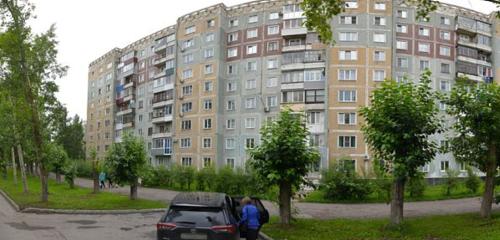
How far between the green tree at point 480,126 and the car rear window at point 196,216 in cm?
965

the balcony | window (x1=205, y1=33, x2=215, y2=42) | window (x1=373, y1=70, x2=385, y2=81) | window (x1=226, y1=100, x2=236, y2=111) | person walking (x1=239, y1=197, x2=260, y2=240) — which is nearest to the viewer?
person walking (x1=239, y1=197, x2=260, y2=240)

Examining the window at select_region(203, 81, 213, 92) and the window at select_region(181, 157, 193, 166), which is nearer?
the window at select_region(203, 81, 213, 92)

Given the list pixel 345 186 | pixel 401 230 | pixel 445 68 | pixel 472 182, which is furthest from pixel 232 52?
pixel 401 230

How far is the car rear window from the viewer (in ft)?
31.0

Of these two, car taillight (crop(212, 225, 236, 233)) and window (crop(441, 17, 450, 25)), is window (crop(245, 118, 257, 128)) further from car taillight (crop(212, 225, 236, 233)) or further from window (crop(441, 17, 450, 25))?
car taillight (crop(212, 225, 236, 233))

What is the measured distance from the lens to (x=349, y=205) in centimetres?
2564

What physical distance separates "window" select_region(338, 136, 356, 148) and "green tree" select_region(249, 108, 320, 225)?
36.0 meters

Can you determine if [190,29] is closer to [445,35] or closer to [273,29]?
[273,29]

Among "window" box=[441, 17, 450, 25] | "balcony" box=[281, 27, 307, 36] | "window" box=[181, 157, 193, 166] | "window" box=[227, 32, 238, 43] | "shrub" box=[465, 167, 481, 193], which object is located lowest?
"shrub" box=[465, 167, 481, 193]

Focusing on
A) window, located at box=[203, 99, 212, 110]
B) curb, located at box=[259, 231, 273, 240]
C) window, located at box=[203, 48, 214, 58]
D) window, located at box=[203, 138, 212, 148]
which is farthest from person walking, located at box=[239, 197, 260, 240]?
window, located at box=[203, 48, 214, 58]

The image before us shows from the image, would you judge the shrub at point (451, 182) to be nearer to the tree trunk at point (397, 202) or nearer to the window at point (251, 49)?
the tree trunk at point (397, 202)

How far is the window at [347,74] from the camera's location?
171ft

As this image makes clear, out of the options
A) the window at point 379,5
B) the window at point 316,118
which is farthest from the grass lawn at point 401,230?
the window at point 379,5

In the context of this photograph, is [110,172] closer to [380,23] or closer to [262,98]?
[262,98]
